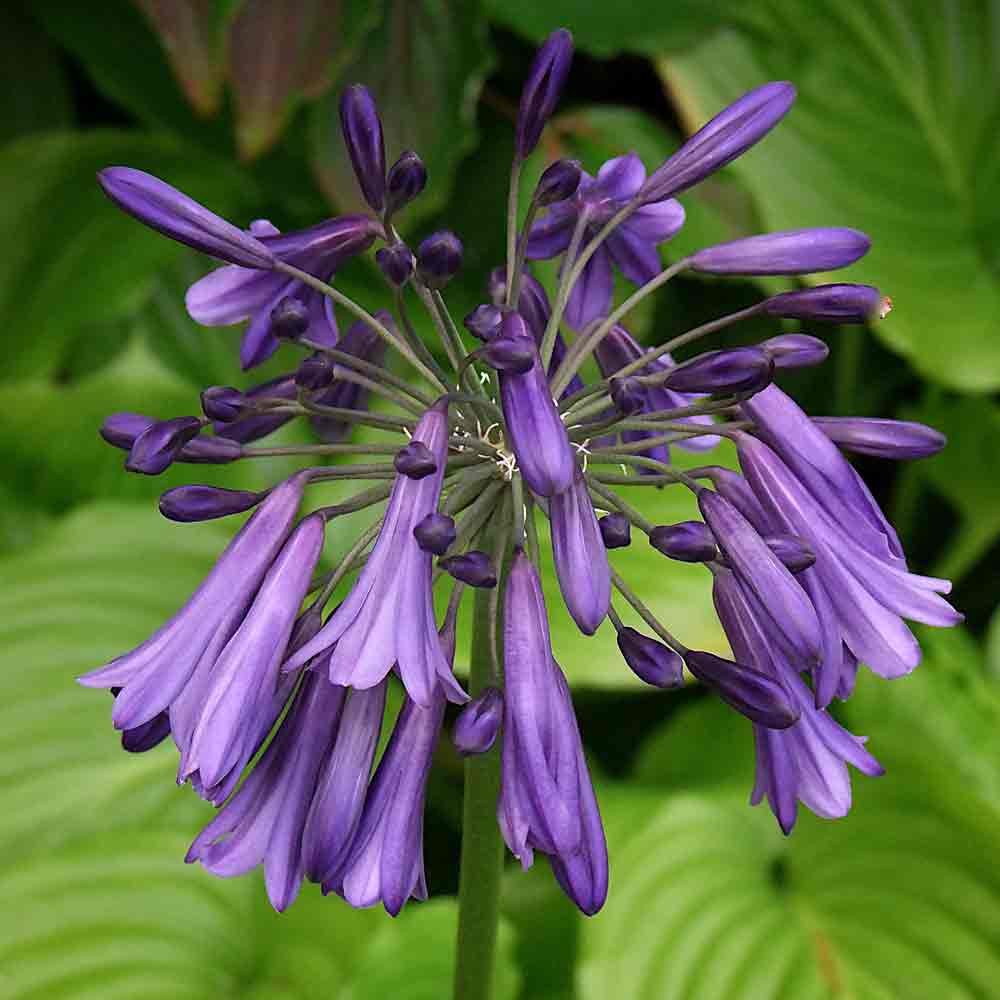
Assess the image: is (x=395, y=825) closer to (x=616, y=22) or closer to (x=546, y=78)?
(x=546, y=78)

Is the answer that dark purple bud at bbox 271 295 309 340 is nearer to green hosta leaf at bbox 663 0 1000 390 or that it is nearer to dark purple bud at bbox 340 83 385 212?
dark purple bud at bbox 340 83 385 212

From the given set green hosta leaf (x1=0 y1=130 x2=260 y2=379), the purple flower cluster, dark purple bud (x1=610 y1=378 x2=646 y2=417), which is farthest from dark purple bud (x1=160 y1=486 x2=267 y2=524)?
green hosta leaf (x1=0 y1=130 x2=260 y2=379)

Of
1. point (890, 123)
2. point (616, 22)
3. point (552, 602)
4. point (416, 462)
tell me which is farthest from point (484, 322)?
point (890, 123)

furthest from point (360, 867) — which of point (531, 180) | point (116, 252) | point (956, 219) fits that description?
point (956, 219)

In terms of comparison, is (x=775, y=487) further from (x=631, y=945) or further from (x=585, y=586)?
(x=631, y=945)

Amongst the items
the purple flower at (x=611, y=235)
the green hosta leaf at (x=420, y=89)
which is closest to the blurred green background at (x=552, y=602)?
the green hosta leaf at (x=420, y=89)

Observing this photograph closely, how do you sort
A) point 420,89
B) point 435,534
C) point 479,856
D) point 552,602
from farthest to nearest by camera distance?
1. point 420,89
2. point 552,602
3. point 479,856
4. point 435,534
